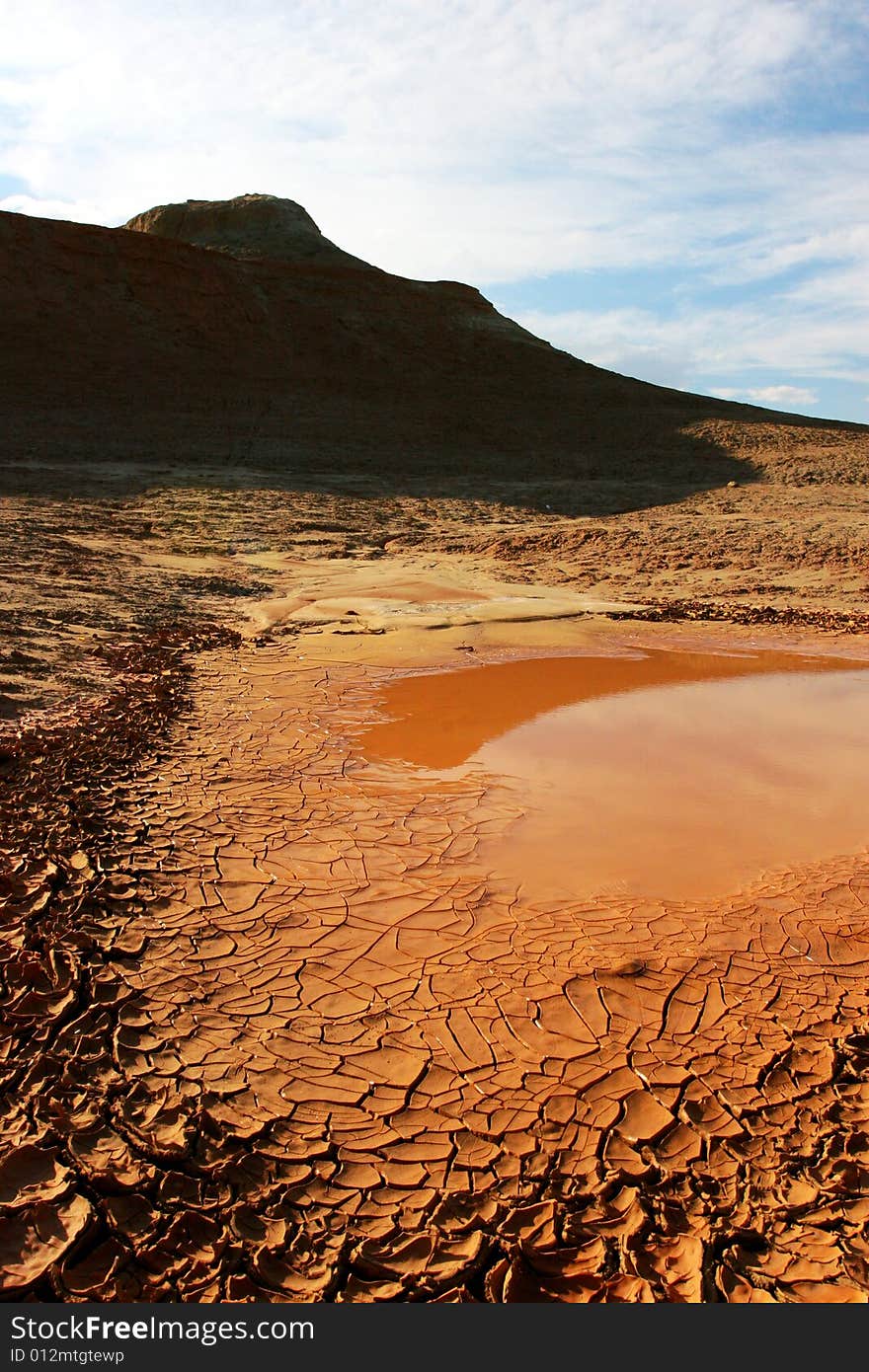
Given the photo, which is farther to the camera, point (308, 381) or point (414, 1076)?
point (308, 381)

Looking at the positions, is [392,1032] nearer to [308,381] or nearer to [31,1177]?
[31,1177]

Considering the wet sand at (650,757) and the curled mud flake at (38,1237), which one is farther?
the wet sand at (650,757)

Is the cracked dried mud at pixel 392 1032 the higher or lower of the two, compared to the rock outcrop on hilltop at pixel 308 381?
lower

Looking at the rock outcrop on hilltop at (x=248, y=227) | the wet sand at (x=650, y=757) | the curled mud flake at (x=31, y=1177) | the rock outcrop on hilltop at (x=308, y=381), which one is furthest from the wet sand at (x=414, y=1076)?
the rock outcrop on hilltop at (x=248, y=227)

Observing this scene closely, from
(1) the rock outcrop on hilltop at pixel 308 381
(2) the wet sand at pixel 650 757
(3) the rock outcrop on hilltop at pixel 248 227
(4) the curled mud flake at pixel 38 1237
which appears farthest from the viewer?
(3) the rock outcrop on hilltop at pixel 248 227

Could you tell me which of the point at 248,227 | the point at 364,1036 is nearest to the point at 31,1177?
the point at 364,1036

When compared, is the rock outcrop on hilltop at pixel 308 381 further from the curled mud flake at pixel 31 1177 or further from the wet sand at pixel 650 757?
the curled mud flake at pixel 31 1177

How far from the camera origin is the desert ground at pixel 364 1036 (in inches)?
90.4

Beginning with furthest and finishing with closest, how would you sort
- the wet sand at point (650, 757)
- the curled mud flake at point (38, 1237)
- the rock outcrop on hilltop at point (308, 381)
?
1. the rock outcrop on hilltop at point (308, 381)
2. the wet sand at point (650, 757)
3. the curled mud flake at point (38, 1237)

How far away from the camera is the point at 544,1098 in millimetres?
2758

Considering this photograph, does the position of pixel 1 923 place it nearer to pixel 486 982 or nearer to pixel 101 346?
pixel 486 982

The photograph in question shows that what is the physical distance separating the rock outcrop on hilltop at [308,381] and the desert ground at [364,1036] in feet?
48.5

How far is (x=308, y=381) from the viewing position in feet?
81.4

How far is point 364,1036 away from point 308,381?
24.0 metres
